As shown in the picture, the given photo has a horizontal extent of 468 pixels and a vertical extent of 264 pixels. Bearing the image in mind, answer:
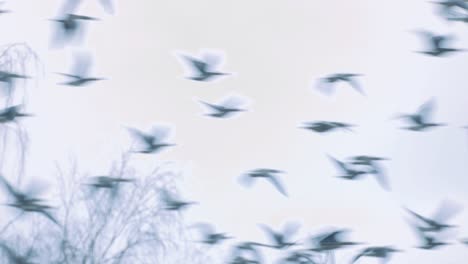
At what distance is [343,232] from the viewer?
24.8 feet

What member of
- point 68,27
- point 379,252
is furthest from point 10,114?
point 379,252

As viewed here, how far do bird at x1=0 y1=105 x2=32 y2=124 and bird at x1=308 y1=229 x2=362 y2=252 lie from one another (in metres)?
1.83

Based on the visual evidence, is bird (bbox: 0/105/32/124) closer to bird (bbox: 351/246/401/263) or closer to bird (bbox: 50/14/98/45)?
bird (bbox: 50/14/98/45)

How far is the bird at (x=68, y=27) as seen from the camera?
6914 millimetres

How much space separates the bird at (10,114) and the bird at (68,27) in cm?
57

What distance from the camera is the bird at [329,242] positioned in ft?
24.5

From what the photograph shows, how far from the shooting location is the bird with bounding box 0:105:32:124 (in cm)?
718

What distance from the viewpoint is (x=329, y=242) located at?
24.7 feet

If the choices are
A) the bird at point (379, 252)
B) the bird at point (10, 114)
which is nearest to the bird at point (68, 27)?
the bird at point (10, 114)

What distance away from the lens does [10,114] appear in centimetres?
723

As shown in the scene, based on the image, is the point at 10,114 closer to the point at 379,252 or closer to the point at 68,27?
the point at 68,27

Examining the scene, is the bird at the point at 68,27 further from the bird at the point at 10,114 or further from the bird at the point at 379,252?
the bird at the point at 379,252

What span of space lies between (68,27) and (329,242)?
6.49 feet

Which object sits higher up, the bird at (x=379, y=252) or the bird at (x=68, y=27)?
the bird at (x=68, y=27)
